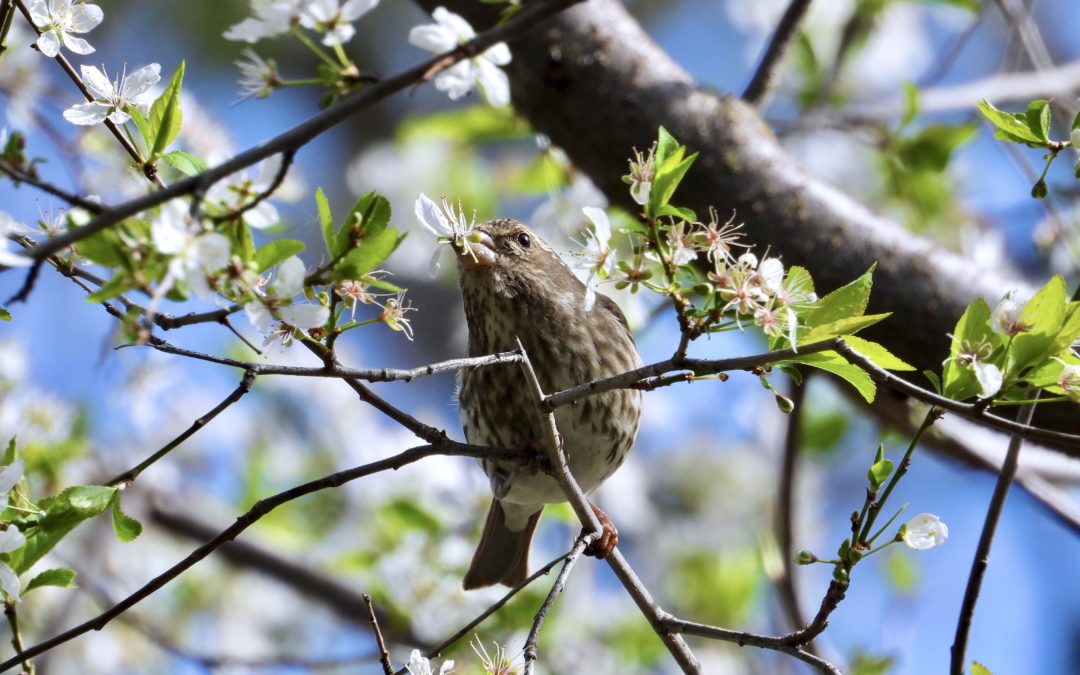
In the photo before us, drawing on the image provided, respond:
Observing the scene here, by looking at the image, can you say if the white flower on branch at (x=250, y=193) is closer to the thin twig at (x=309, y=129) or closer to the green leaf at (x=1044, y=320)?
the thin twig at (x=309, y=129)

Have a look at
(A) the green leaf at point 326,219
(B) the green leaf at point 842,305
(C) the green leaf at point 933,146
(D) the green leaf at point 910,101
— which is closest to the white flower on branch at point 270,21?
(A) the green leaf at point 326,219

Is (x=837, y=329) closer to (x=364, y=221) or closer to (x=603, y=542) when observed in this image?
(x=364, y=221)

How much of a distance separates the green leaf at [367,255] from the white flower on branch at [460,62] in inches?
15.6

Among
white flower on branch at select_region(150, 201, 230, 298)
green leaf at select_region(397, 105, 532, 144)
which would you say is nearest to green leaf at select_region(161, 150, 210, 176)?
white flower on branch at select_region(150, 201, 230, 298)

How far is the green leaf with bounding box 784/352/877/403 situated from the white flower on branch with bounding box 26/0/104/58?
1536 mm

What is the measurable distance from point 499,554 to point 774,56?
2233 millimetres

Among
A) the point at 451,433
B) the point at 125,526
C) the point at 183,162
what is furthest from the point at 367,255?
the point at 451,433

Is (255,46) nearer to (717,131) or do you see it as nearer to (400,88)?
(717,131)

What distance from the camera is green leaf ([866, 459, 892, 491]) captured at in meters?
2.23

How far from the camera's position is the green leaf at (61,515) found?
7.01 ft

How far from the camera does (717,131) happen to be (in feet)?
12.0

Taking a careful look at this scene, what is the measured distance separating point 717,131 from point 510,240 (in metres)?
0.85

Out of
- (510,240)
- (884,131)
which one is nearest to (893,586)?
(884,131)

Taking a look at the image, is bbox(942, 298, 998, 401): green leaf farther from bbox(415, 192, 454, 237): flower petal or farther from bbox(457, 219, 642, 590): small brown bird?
bbox(457, 219, 642, 590): small brown bird
